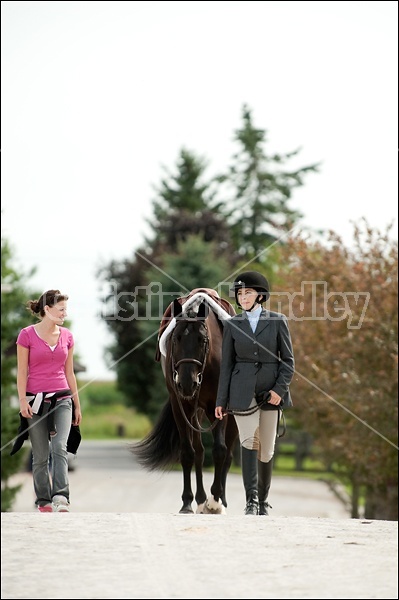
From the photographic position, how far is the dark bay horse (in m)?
10.3

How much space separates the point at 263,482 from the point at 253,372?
1.11 m

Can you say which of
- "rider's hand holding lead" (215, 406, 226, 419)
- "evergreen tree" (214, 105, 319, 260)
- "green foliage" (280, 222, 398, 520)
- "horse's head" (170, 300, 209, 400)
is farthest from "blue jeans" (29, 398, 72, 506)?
"evergreen tree" (214, 105, 319, 260)

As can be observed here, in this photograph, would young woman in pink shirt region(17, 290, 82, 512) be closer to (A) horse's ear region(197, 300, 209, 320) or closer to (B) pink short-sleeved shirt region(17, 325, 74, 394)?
(B) pink short-sleeved shirt region(17, 325, 74, 394)

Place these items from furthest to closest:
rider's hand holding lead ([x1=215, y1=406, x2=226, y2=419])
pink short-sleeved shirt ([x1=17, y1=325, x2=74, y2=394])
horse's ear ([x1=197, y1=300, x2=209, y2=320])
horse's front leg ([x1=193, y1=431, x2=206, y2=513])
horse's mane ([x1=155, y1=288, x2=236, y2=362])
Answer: horse's mane ([x1=155, y1=288, x2=236, y2=362]) → horse's front leg ([x1=193, y1=431, x2=206, y2=513]) → horse's ear ([x1=197, y1=300, x2=209, y2=320]) → rider's hand holding lead ([x1=215, y1=406, x2=226, y2=419]) → pink short-sleeved shirt ([x1=17, y1=325, x2=74, y2=394])

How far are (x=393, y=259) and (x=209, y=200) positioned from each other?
48397mm

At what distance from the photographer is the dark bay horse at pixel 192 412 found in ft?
33.7

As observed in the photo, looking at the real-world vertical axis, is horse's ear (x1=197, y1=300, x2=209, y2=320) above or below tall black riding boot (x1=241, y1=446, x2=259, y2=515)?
above

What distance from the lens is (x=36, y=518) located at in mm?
8492

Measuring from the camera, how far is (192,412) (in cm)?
1107

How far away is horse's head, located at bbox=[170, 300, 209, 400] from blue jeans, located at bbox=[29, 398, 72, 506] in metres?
1.06

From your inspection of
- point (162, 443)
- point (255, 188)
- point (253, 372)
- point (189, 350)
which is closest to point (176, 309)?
point (189, 350)

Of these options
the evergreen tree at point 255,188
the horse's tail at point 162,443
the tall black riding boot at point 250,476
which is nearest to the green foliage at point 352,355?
the horse's tail at point 162,443

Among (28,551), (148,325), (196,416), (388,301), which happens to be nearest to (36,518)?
(28,551)

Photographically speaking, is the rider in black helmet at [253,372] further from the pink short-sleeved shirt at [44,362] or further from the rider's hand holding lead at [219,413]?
the pink short-sleeved shirt at [44,362]
